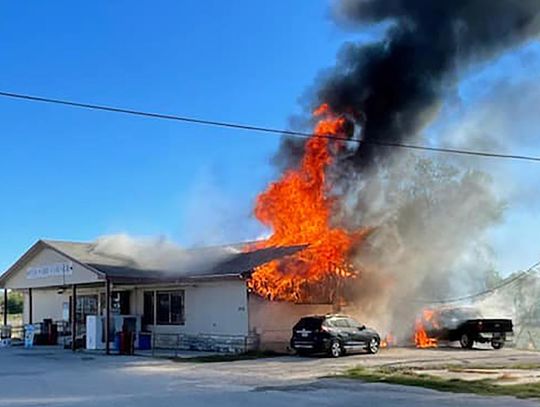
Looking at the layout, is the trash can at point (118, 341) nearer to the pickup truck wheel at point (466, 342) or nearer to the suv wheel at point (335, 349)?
the suv wheel at point (335, 349)

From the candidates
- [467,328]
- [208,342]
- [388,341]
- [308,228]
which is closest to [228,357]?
[208,342]

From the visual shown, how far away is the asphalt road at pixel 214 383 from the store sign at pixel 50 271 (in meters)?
6.08

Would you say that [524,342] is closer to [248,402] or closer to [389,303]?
[389,303]

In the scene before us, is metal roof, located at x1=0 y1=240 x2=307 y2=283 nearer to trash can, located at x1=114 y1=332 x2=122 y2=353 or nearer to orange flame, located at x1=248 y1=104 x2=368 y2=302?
orange flame, located at x1=248 y1=104 x2=368 y2=302

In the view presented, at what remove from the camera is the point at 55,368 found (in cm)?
2145

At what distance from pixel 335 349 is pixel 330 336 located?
49 centimetres

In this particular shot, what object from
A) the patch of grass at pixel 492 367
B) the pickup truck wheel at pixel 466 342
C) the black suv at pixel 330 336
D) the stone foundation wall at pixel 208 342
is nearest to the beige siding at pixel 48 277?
the stone foundation wall at pixel 208 342

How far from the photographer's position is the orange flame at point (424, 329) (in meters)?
30.9

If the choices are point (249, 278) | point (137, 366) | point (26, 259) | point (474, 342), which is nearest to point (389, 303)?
point (474, 342)

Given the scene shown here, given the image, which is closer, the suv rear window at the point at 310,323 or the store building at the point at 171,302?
the suv rear window at the point at 310,323

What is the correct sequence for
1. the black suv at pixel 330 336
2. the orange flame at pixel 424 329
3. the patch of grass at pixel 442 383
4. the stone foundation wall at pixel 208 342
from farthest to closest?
the orange flame at pixel 424 329
the stone foundation wall at pixel 208 342
the black suv at pixel 330 336
the patch of grass at pixel 442 383

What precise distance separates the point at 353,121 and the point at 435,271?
12615mm

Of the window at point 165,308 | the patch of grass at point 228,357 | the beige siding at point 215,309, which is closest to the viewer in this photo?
the patch of grass at point 228,357

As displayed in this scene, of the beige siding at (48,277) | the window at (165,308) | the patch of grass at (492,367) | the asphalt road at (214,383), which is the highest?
the beige siding at (48,277)
